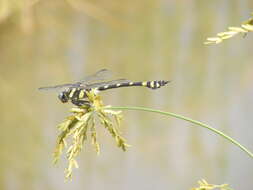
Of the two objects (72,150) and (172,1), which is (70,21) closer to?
(172,1)

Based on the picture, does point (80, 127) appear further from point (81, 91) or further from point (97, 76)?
point (97, 76)

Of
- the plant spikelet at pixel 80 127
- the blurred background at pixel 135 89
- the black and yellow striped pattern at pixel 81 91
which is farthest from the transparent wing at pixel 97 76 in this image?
the blurred background at pixel 135 89

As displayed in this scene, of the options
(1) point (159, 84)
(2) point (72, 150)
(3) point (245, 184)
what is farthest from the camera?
(3) point (245, 184)

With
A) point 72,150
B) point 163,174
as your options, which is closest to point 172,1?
point 163,174

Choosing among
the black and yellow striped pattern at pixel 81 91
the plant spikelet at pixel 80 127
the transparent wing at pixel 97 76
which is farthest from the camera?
the transparent wing at pixel 97 76

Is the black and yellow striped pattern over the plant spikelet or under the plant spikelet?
over

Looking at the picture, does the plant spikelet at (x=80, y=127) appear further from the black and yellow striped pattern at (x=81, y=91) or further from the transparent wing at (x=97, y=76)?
the transparent wing at (x=97, y=76)

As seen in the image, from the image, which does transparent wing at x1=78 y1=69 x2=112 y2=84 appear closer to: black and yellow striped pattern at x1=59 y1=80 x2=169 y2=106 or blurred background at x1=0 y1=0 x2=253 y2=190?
black and yellow striped pattern at x1=59 y1=80 x2=169 y2=106

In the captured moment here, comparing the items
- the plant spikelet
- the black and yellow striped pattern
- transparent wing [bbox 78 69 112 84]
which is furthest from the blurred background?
the plant spikelet
